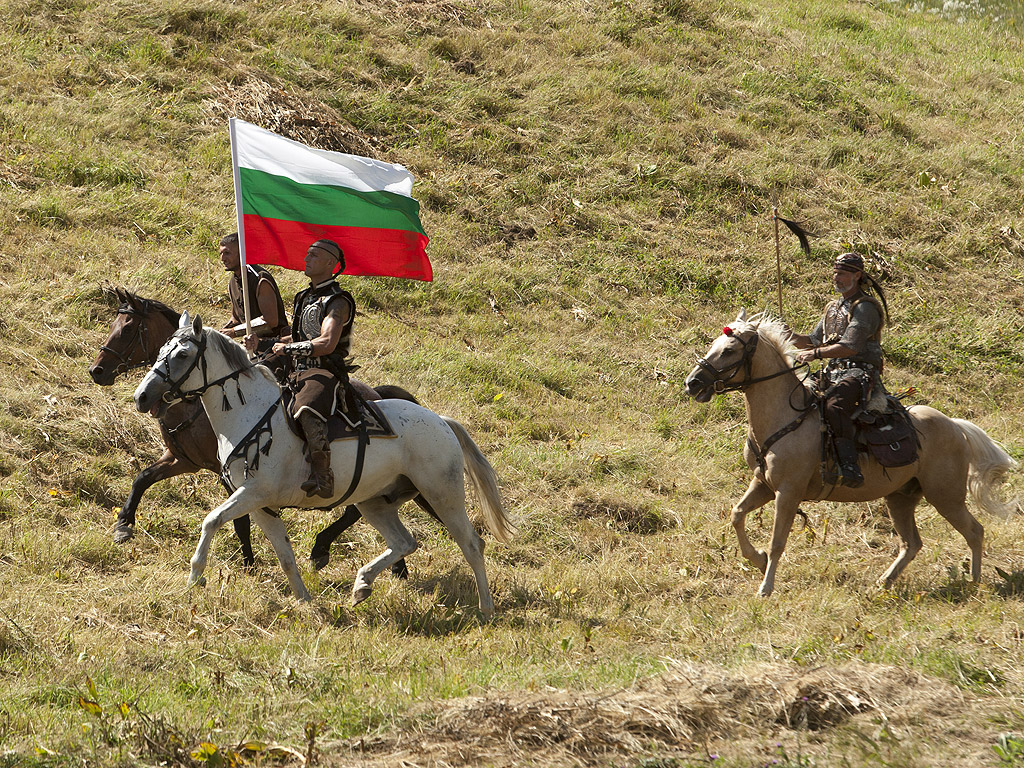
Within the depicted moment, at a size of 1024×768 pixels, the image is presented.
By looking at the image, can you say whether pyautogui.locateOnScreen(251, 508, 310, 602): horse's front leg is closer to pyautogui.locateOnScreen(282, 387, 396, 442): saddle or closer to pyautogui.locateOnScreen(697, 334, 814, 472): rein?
pyautogui.locateOnScreen(282, 387, 396, 442): saddle

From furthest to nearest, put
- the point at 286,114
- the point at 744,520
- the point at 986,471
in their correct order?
the point at 286,114
the point at 986,471
the point at 744,520

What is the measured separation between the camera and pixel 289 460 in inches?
297

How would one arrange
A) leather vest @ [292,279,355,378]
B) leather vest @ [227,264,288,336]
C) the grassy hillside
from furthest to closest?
leather vest @ [227,264,288,336] → leather vest @ [292,279,355,378] → the grassy hillside

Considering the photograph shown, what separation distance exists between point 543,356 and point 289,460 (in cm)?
744

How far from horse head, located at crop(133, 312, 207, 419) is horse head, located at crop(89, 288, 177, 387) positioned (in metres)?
1.54

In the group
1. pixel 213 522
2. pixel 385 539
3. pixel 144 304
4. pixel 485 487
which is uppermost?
pixel 144 304

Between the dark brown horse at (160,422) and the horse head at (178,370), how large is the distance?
124cm

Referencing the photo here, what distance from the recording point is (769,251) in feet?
59.2

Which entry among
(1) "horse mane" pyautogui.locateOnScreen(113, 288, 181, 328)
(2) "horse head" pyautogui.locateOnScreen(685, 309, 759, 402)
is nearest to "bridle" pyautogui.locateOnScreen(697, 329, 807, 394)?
(2) "horse head" pyautogui.locateOnScreen(685, 309, 759, 402)

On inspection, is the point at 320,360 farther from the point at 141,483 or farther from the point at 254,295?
the point at 141,483

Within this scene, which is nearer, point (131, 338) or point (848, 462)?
point (848, 462)

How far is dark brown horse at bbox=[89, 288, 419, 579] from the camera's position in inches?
338

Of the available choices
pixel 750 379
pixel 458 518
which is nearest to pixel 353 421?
pixel 458 518

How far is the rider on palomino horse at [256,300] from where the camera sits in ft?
29.4
